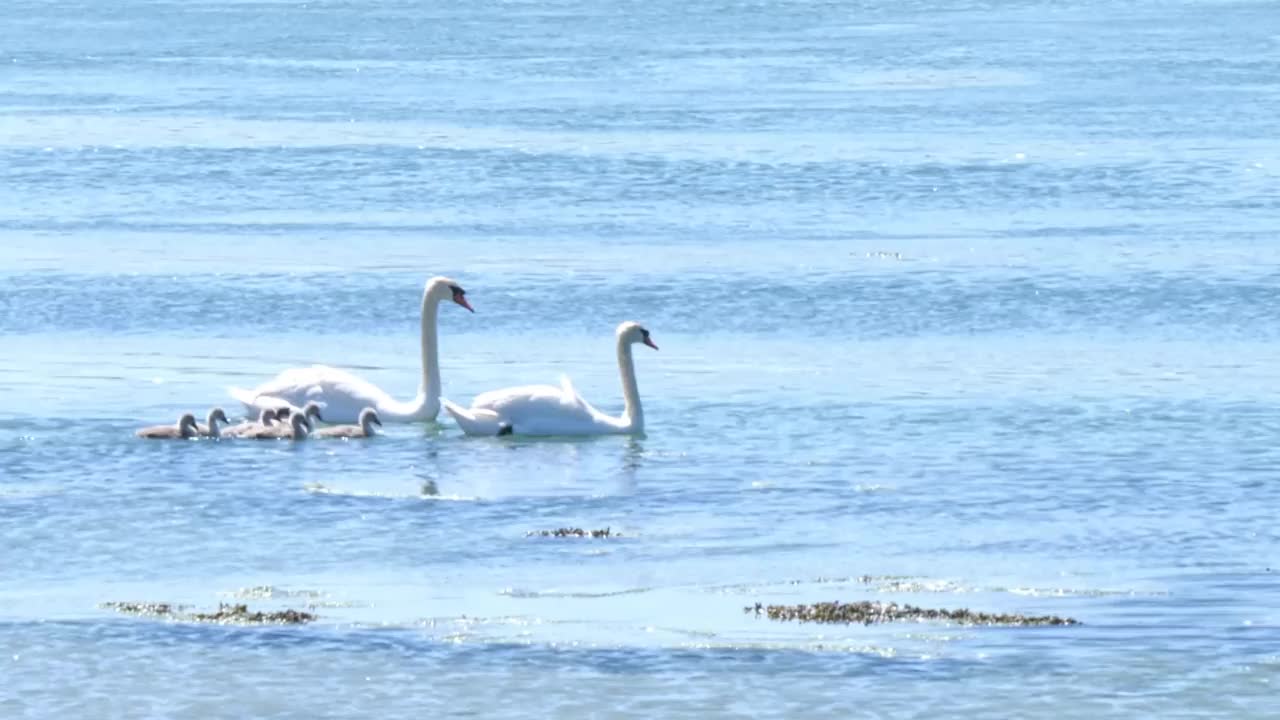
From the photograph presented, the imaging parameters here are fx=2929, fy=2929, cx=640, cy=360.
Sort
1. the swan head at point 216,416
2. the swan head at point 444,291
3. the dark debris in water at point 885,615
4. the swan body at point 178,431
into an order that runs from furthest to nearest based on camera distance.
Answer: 1. the swan head at point 444,291
2. the swan head at point 216,416
3. the swan body at point 178,431
4. the dark debris in water at point 885,615

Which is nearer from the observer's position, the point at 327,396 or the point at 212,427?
the point at 212,427

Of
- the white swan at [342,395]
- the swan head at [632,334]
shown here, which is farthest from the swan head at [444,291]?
the swan head at [632,334]

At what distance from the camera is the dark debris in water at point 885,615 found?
47.2 feet

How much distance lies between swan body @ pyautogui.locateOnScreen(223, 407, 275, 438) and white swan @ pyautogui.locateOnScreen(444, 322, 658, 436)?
4.15ft

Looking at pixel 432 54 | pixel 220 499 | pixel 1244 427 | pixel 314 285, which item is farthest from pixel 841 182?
pixel 432 54

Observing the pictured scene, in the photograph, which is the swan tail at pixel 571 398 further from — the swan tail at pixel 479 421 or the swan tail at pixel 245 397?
the swan tail at pixel 245 397

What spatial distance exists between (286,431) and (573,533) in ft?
14.6

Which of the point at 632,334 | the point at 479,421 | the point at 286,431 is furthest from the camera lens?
the point at 632,334

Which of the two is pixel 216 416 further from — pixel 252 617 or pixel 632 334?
pixel 252 617

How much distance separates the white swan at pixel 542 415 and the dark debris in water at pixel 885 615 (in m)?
6.42

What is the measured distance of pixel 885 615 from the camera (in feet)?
47.8

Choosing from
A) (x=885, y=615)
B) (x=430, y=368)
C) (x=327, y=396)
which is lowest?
(x=885, y=615)

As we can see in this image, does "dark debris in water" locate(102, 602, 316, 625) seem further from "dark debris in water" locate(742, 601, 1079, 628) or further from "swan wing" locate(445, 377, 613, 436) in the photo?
"swan wing" locate(445, 377, 613, 436)

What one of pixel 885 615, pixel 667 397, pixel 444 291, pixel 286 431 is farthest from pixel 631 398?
pixel 885 615
